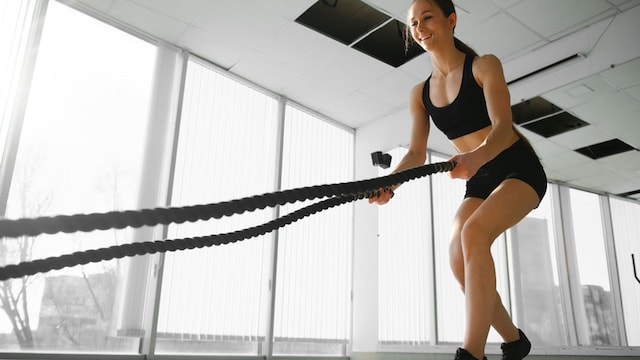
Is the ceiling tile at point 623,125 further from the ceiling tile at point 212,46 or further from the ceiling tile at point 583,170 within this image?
the ceiling tile at point 212,46

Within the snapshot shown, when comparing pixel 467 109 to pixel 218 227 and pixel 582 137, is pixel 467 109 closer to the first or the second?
pixel 582 137

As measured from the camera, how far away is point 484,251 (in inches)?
55.5

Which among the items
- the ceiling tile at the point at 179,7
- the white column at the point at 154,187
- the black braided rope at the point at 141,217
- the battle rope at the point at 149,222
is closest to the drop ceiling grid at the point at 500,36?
the ceiling tile at the point at 179,7

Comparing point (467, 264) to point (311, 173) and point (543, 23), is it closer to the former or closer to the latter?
point (543, 23)

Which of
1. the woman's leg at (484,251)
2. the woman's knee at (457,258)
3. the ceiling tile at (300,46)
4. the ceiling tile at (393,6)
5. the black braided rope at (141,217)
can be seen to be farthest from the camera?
the ceiling tile at (300,46)

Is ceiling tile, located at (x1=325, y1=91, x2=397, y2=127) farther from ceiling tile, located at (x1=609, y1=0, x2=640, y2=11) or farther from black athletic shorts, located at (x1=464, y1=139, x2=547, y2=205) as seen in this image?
black athletic shorts, located at (x1=464, y1=139, x2=547, y2=205)

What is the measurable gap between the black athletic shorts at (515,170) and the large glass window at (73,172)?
3.20 m

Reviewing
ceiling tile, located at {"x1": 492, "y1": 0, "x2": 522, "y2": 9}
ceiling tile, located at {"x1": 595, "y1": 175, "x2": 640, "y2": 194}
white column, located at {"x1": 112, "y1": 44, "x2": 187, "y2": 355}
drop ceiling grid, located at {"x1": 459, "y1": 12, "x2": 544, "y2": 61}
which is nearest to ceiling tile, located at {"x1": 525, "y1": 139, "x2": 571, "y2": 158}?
ceiling tile, located at {"x1": 595, "y1": 175, "x2": 640, "y2": 194}

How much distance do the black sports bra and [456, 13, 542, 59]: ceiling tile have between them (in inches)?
114

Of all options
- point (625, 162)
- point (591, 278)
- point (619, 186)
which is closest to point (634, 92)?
point (625, 162)

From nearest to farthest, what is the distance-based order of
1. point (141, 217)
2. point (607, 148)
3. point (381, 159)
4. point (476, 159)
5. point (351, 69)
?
1. point (141, 217)
2. point (476, 159)
3. point (607, 148)
4. point (351, 69)
5. point (381, 159)

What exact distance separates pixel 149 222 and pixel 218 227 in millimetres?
4076

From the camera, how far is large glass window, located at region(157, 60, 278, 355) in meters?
4.31

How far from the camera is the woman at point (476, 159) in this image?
1.39 meters
